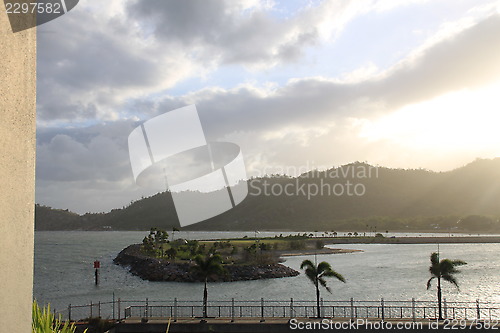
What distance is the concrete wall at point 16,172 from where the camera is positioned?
10.2ft

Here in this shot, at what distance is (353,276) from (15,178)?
75207 mm

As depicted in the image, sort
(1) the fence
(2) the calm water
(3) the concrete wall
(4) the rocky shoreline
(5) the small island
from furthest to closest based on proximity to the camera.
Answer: (5) the small island, (4) the rocky shoreline, (2) the calm water, (1) the fence, (3) the concrete wall

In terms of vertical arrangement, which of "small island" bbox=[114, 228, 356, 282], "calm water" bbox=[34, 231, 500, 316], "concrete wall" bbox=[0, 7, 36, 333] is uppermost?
"concrete wall" bbox=[0, 7, 36, 333]

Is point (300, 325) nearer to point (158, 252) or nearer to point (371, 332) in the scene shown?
point (371, 332)

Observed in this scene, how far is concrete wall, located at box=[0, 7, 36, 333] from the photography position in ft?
10.2

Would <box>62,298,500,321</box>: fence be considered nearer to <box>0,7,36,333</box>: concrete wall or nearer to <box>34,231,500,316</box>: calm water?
<box>34,231,500,316</box>: calm water

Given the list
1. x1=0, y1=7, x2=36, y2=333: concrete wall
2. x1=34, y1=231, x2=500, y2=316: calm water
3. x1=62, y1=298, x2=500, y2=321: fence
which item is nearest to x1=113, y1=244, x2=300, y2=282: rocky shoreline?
x1=34, y1=231, x2=500, y2=316: calm water

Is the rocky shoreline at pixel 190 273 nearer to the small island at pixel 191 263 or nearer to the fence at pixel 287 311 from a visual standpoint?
the small island at pixel 191 263

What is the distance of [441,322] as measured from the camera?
85.9ft

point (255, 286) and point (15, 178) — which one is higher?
point (15, 178)

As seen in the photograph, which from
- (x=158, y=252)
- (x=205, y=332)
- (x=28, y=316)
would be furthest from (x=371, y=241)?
(x=28, y=316)

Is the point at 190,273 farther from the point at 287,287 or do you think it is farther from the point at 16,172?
the point at 16,172

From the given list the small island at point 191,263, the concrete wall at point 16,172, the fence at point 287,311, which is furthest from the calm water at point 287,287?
the concrete wall at point 16,172

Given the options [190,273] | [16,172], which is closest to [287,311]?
[190,273]
